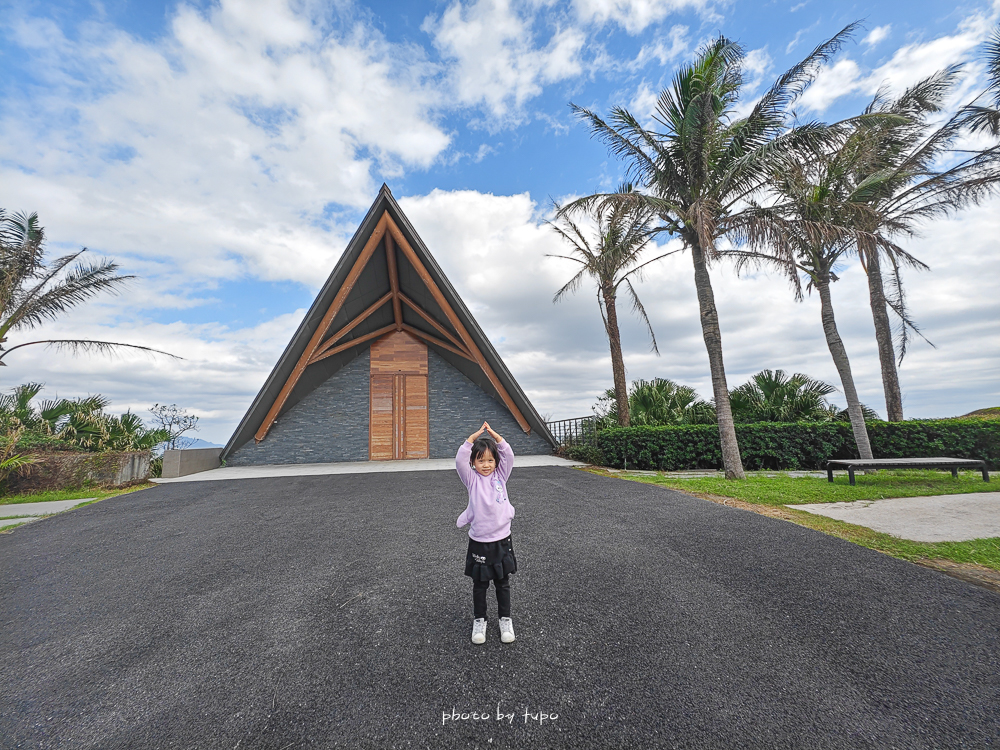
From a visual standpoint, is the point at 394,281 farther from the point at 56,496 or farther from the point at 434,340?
the point at 56,496

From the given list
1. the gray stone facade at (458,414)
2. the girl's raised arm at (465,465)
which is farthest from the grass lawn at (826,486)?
the gray stone facade at (458,414)

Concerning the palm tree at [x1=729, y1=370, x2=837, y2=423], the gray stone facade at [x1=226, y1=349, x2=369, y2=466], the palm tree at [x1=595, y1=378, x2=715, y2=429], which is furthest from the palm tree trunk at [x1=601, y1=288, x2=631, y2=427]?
the gray stone facade at [x1=226, y1=349, x2=369, y2=466]

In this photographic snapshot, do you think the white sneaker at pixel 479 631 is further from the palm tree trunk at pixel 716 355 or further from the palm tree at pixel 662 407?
the palm tree at pixel 662 407

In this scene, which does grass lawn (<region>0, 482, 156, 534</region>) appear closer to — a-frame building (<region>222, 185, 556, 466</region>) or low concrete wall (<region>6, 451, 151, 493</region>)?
low concrete wall (<region>6, 451, 151, 493</region>)

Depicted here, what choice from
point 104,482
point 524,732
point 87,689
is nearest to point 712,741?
point 524,732

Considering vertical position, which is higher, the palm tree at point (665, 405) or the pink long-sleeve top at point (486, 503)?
the palm tree at point (665, 405)

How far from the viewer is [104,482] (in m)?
9.66

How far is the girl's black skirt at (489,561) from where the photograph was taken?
2699 mm

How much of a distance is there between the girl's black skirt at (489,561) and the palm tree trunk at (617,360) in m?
10.5

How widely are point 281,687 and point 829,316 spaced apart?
13348 millimetres

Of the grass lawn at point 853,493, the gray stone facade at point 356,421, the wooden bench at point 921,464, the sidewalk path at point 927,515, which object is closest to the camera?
the grass lawn at point 853,493

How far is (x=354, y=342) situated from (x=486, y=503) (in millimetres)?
14189

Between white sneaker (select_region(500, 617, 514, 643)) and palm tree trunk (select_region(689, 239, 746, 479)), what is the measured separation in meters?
7.65

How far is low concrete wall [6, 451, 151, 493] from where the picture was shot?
354 inches
